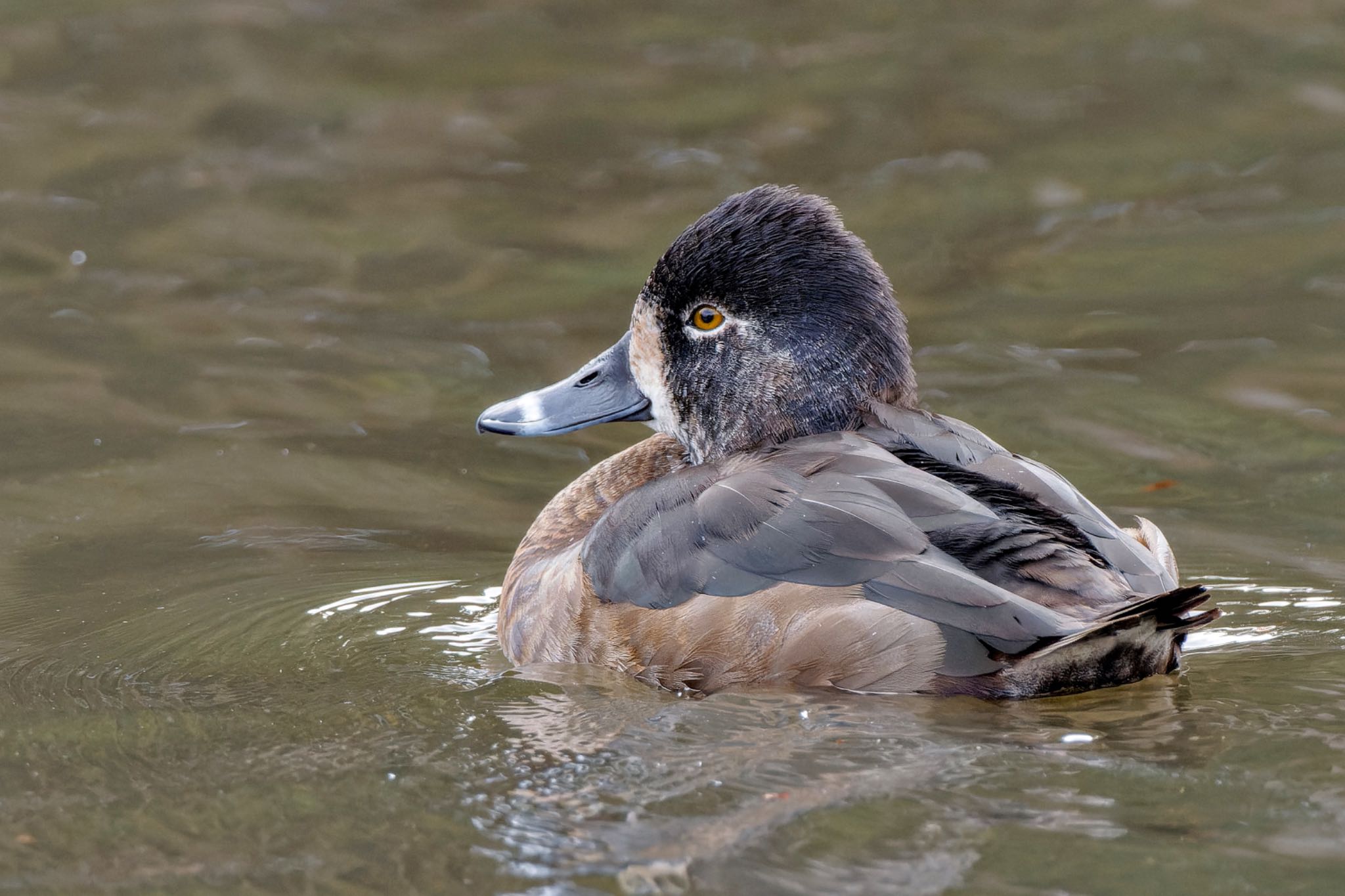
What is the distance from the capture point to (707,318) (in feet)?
17.0

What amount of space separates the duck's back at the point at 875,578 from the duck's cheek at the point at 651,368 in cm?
58

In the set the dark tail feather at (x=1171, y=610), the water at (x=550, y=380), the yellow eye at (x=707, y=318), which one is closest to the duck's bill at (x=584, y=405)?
the yellow eye at (x=707, y=318)

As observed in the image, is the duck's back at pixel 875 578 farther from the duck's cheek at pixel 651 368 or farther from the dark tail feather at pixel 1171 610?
the duck's cheek at pixel 651 368

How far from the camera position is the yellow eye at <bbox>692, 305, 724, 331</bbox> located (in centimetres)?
516

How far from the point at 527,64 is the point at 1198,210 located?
4427 millimetres

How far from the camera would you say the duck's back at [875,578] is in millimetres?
4098

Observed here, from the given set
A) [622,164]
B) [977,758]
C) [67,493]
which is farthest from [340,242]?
[977,758]

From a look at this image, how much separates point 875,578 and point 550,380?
375cm

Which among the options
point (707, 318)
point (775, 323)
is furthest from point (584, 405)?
point (775, 323)

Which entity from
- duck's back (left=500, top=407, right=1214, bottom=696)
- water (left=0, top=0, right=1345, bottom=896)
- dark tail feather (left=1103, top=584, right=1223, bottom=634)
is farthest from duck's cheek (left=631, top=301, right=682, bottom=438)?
dark tail feather (left=1103, top=584, right=1223, bottom=634)

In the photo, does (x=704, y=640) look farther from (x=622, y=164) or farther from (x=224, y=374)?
(x=622, y=164)

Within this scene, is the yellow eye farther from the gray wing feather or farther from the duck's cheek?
the gray wing feather

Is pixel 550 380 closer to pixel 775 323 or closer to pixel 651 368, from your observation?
pixel 651 368

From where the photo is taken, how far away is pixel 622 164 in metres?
10.2
